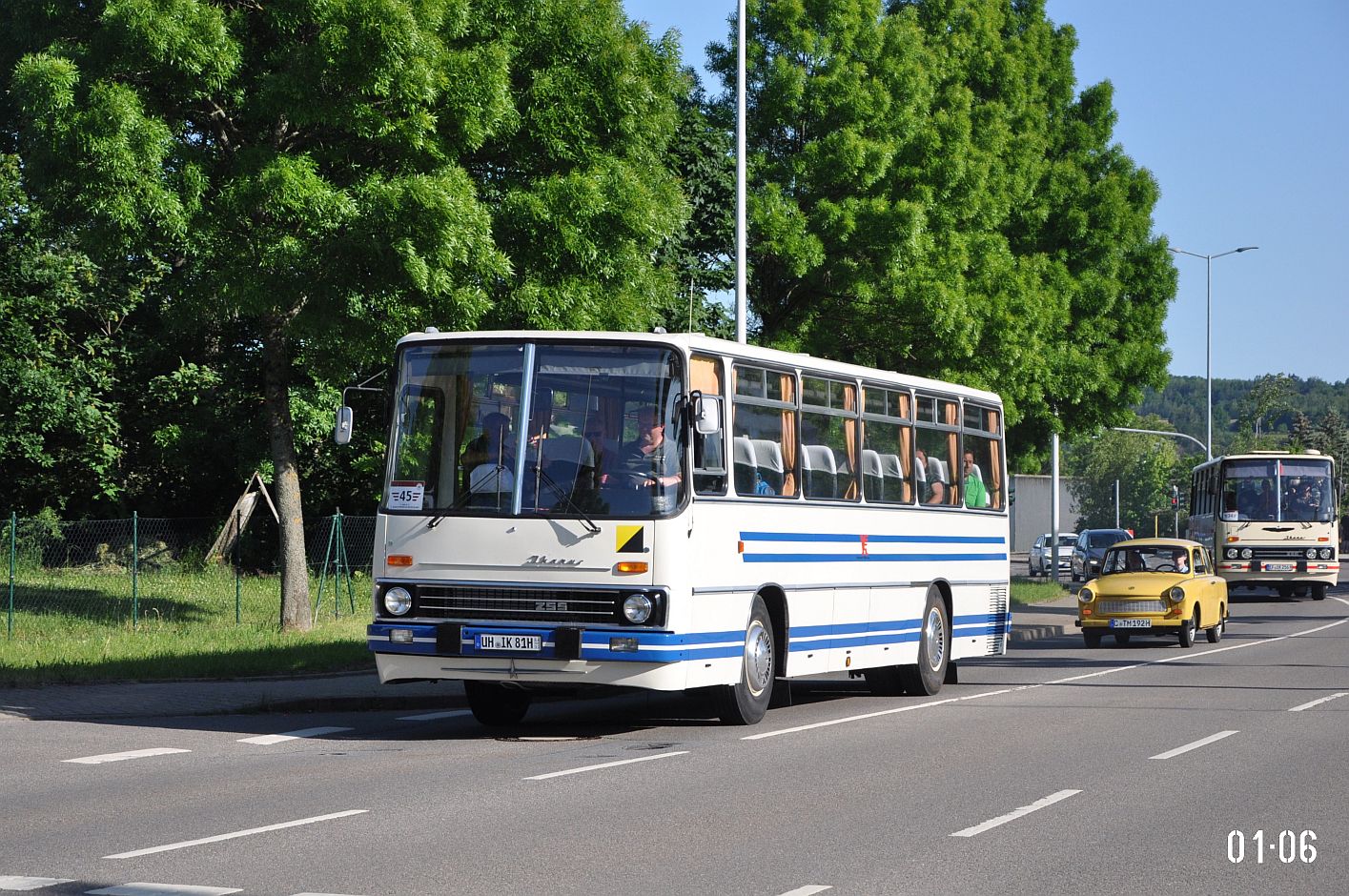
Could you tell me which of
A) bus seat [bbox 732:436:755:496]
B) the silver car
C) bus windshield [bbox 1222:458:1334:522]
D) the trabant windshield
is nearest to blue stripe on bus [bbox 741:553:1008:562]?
bus seat [bbox 732:436:755:496]

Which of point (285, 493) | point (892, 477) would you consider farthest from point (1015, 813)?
point (285, 493)

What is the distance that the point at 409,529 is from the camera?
13.9 meters

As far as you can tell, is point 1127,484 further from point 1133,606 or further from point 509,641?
point 509,641

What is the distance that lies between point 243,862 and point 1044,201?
1381 inches

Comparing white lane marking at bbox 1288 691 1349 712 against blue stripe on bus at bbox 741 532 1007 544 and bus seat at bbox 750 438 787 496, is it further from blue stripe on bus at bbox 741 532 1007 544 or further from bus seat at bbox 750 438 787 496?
bus seat at bbox 750 438 787 496

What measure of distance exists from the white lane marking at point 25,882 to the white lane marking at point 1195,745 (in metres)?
7.76

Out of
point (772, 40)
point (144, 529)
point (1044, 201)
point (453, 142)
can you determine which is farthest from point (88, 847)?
point (1044, 201)

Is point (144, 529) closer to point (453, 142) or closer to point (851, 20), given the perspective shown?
point (453, 142)

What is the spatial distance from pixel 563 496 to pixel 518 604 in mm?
909

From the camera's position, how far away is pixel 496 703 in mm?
15188

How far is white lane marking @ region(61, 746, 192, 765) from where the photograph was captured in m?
12.4

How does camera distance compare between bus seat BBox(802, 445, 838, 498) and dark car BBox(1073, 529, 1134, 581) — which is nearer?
bus seat BBox(802, 445, 838, 498)
